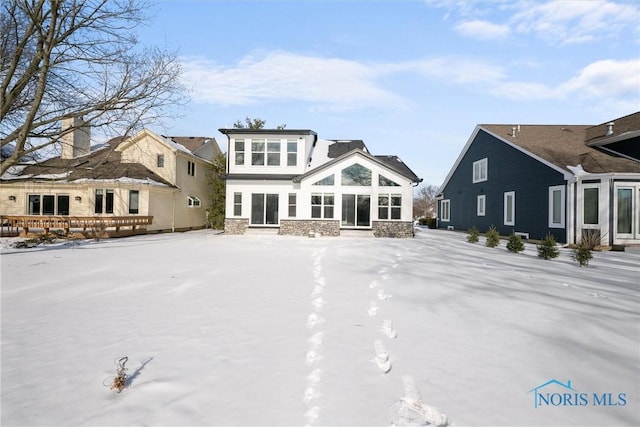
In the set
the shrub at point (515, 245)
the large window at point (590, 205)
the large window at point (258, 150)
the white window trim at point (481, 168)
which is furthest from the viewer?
the white window trim at point (481, 168)

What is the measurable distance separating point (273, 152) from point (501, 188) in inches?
529

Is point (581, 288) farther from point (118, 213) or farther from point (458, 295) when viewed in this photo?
point (118, 213)

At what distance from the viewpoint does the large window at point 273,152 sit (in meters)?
19.4

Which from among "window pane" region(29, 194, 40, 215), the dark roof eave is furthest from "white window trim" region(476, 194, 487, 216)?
"window pane" region(29, 194, 40, 215)

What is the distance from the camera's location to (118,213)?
1962 cm

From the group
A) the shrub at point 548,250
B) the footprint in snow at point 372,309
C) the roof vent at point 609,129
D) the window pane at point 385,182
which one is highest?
the roof vent at point 609,129

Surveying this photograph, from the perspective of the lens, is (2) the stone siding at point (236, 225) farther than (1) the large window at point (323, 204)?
Yes

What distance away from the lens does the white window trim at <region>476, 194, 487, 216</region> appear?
21422 millimetres

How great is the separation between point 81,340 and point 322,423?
3189 mm

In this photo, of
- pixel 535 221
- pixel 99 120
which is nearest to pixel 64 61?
pixel 99 120

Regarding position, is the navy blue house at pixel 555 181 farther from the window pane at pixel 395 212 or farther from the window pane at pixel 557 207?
the window pane at pixel 395 212

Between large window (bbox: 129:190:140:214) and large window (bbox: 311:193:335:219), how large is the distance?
10.6 metres

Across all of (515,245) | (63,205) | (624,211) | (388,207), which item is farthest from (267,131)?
(624,211)

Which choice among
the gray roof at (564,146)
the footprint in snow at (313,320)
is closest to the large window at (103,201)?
the footprint in snow at (313,320)
